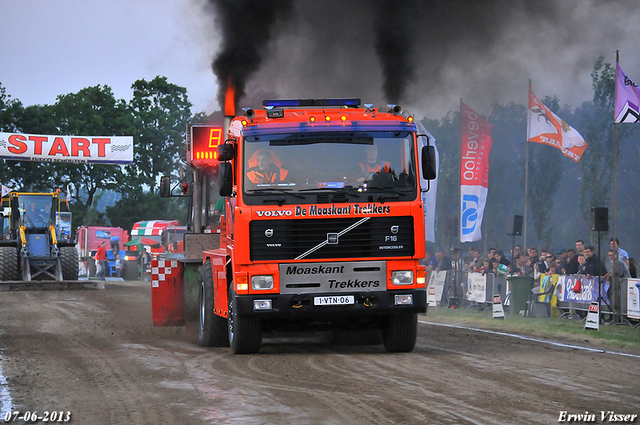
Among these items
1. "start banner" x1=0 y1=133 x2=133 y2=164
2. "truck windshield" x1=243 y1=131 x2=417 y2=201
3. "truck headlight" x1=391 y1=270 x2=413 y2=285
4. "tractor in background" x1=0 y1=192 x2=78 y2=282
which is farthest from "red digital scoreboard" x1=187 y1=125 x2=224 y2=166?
"start banner" x1=0 y1=133 x2=133 y2=164

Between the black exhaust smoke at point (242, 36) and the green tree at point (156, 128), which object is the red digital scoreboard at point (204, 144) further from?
the green tree at point (156, 128)

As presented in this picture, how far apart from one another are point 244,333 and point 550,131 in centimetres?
1530

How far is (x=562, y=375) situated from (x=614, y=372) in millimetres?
781

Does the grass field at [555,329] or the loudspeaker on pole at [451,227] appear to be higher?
the loudspeaker on pole at [451,227]

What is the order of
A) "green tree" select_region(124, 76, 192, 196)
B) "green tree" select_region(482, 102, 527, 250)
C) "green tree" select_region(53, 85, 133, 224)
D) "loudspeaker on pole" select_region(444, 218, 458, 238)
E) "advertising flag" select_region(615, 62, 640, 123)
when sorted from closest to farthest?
"advertising flag" select_region(615, 62, 640, 123) → "loudspeaker on pole" select_region(444, 218, 458, 238) → "green tree" select_region(53, 85, 133, 224) → "green tree" select_region(124, 76, 192, 196) → "green tree" select_region(482, 102, 527, 250)

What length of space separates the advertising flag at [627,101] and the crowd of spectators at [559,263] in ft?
9.00

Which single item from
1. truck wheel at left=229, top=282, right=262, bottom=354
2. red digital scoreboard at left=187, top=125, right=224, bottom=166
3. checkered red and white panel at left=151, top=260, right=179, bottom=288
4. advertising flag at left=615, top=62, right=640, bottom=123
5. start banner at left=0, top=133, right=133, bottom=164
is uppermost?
start banner at left=0, top=133, right=133, bottom=164

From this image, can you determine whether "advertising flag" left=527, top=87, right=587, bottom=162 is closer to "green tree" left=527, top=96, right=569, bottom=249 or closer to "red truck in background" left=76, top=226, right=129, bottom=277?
"red truck in background" left=76, top=226, right=129, bottom=277

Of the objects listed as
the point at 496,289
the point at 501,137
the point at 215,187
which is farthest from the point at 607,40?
the point at 501,137

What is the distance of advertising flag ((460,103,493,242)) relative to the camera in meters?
24.2

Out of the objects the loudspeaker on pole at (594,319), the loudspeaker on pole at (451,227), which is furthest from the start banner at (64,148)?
the loudspeaker on pole at (594,319)

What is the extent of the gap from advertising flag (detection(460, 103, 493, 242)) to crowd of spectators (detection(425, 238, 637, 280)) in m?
0.82

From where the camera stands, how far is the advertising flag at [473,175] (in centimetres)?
2425

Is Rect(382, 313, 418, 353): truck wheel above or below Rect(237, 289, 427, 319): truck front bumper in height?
below
